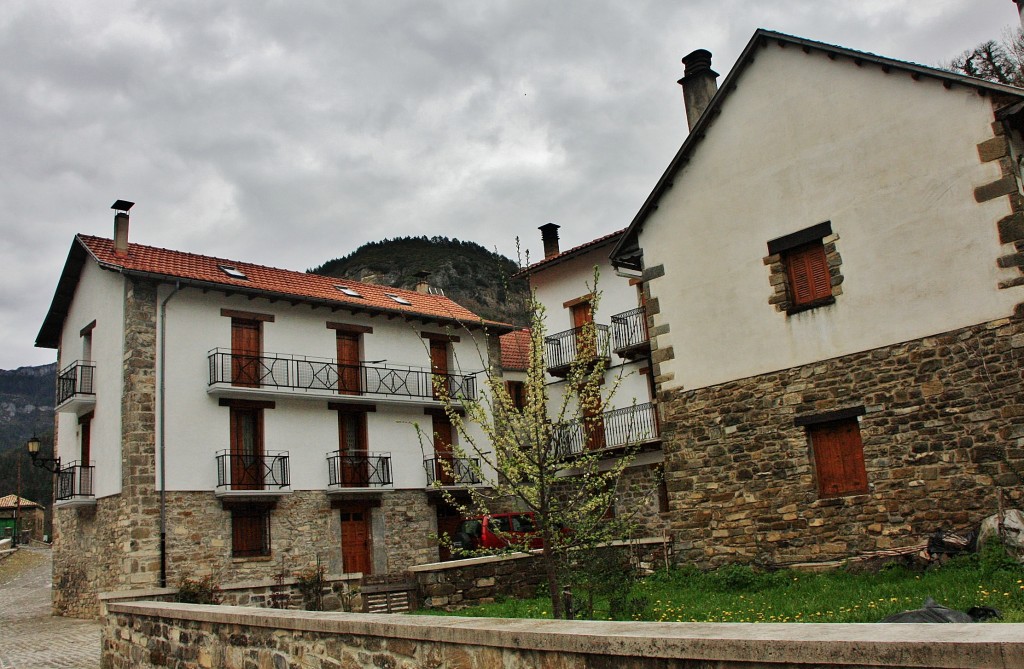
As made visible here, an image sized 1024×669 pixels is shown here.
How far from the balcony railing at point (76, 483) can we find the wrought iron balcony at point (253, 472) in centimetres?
335

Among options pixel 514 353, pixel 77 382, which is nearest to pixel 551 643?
pixel 77 382

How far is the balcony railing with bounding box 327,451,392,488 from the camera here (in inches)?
856

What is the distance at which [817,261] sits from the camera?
1277 cm

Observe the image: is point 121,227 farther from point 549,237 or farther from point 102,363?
point 549,237

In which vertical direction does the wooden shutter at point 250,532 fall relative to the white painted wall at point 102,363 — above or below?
below

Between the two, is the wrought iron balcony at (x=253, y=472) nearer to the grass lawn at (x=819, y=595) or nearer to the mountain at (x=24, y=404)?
the grass lawn at (x=819, y=595)

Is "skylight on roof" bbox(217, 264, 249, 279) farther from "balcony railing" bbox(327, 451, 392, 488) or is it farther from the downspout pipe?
"balcony railing" bbox(327, 451, 392, 488)

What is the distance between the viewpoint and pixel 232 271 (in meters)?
22.5

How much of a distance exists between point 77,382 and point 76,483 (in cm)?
246

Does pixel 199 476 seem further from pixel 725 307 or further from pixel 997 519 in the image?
pixel 997 519

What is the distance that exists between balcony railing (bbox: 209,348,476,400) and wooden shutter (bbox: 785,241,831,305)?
8070mm

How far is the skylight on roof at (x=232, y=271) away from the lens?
71.9 ft

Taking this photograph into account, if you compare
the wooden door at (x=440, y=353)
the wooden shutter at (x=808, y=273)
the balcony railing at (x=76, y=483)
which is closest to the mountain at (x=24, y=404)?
the balcony railing at (x=76, y=483)

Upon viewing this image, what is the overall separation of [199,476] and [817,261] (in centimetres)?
1423
